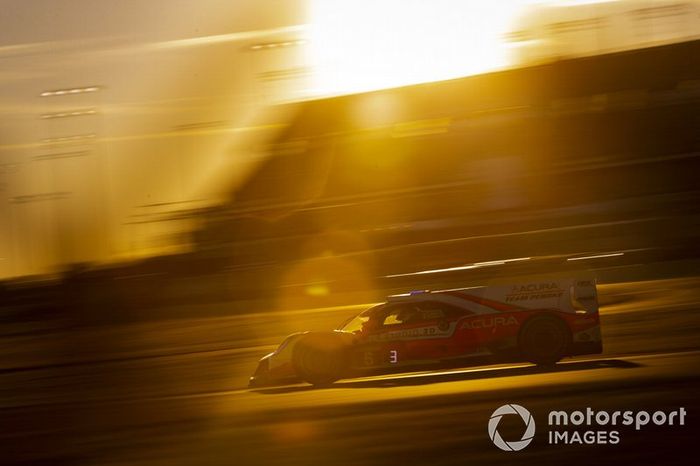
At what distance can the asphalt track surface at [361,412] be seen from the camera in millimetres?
6207

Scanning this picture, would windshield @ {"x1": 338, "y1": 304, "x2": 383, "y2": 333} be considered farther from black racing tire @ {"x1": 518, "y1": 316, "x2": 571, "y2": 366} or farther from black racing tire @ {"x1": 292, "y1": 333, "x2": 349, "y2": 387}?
black racing tire @ {"x1": 518, "y1": 316, "x2": 571, "y2": 366}

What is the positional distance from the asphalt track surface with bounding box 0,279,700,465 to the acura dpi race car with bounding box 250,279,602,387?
21cm

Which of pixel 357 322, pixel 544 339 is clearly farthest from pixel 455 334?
pixel 357 322

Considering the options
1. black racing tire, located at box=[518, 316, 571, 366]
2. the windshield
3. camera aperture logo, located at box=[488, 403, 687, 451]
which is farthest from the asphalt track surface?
the windshield

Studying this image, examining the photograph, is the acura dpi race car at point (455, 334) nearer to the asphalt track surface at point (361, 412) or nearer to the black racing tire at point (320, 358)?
the black racing tire at point (320, 358)

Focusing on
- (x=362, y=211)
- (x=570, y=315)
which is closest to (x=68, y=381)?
(x=570, y=315)

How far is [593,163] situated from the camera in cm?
4594

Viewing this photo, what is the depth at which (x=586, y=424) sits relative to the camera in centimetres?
643

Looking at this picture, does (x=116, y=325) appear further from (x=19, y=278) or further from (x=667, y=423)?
(x=19, y=278)

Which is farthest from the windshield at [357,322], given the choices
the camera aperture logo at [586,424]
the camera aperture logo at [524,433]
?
the camera aperture logo at [586,424]

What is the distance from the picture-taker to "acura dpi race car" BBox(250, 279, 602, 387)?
938cm

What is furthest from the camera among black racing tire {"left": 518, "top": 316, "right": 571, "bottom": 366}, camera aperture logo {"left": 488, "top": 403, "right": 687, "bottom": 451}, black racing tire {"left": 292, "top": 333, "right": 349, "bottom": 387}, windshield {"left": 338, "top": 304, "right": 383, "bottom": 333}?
windshield {"left": 338, "top": 304, "right": 383, "bottom": 333}

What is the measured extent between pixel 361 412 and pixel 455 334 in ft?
6.69

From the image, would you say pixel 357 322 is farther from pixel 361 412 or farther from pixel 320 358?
pixel 361 412
